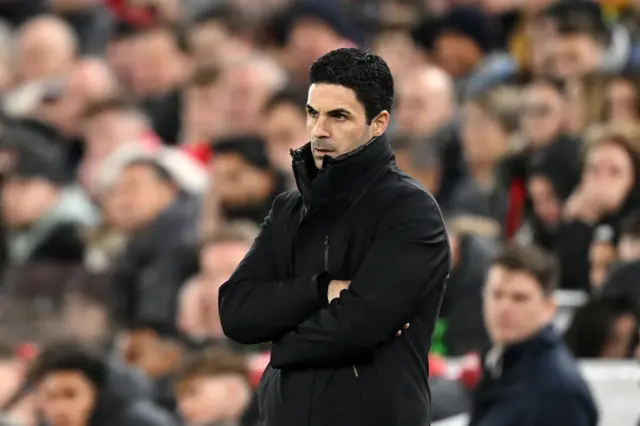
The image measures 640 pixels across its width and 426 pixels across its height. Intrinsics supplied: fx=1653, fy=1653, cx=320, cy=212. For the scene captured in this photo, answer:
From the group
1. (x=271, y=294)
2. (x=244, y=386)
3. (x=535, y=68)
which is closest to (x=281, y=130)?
(x=535, y=68)

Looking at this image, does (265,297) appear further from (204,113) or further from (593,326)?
(204,113)

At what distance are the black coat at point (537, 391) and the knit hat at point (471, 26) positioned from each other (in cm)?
610

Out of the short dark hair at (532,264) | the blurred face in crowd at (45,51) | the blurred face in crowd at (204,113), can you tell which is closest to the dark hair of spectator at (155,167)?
the blurred face in crowd at (204,113)

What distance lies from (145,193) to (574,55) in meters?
2.82

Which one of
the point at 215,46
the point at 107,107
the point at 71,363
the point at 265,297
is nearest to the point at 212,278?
the point at 71,363

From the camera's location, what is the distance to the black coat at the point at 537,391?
6051 mm

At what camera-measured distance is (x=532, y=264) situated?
6480mm

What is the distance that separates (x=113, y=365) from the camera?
750cm

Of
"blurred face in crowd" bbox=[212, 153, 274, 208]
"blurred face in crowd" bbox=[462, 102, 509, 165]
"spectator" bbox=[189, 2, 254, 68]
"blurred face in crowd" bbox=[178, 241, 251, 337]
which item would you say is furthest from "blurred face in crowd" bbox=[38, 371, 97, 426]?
"spectator" bbox=[189, 2, 254, 68]

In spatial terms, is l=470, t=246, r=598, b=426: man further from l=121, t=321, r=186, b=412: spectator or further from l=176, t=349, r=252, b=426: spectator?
l=121, t=321, r=186, b=412: spectator

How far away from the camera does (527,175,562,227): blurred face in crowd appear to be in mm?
8875

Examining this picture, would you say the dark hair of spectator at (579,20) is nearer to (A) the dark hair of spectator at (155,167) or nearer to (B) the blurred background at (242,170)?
(B) the blurred background at (242,170)

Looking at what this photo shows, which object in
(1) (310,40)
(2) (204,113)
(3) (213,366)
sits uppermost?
(1) (310,40)

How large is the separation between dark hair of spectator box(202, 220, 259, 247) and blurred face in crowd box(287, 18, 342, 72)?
10.9 feet
